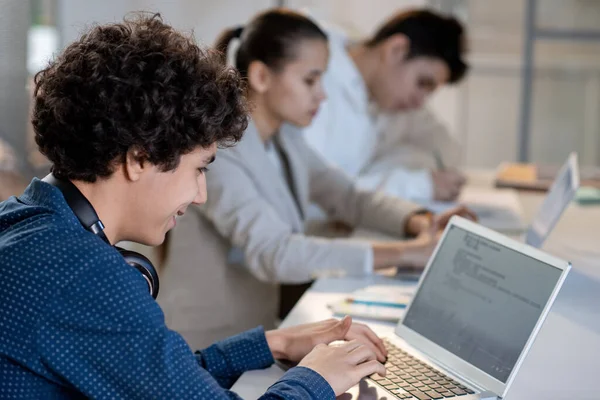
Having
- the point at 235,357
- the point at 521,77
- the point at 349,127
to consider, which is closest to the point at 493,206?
the point at 349,127

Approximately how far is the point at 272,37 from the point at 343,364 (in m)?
1.05

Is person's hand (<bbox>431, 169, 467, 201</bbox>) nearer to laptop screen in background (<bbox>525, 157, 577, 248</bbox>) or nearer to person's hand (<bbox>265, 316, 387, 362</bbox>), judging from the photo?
laptop screen in background (<bbox>525, 157, 577, 248</bbox>)

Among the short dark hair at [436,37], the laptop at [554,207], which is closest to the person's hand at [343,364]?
the laptop at [554,207]

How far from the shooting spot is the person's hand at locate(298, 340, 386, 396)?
3.43 ft

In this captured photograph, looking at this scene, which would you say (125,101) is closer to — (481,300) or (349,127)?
(481,300)

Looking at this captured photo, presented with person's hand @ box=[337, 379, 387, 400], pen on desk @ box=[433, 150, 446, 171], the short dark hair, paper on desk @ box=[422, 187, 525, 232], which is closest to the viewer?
person's hand @ box=[337, 379, 387, 400]

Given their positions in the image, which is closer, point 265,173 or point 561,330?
point 561,330

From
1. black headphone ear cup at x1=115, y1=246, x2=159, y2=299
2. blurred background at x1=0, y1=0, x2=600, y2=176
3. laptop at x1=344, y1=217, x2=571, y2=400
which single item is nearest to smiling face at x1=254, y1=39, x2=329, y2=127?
laptop at x1=344, y1=217, x2=571, y2=400

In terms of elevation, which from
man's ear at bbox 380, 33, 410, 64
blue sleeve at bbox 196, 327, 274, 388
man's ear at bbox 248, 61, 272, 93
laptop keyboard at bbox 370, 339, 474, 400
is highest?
man's ear at bbox 380, 33, 410, 64

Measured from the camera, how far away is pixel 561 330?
1.38 m

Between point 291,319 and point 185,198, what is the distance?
19.8 inches

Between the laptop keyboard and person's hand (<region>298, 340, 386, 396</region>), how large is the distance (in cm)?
2

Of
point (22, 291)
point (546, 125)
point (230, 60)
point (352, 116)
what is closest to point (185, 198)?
point (22, 291)

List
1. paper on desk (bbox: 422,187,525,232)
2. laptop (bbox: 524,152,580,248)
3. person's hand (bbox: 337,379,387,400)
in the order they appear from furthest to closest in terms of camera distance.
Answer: paper on desk (bbox: 422,187,525,232), laptop (bbox: 524,152,580,248), person's hand (bbox: 337,379,387,400)
